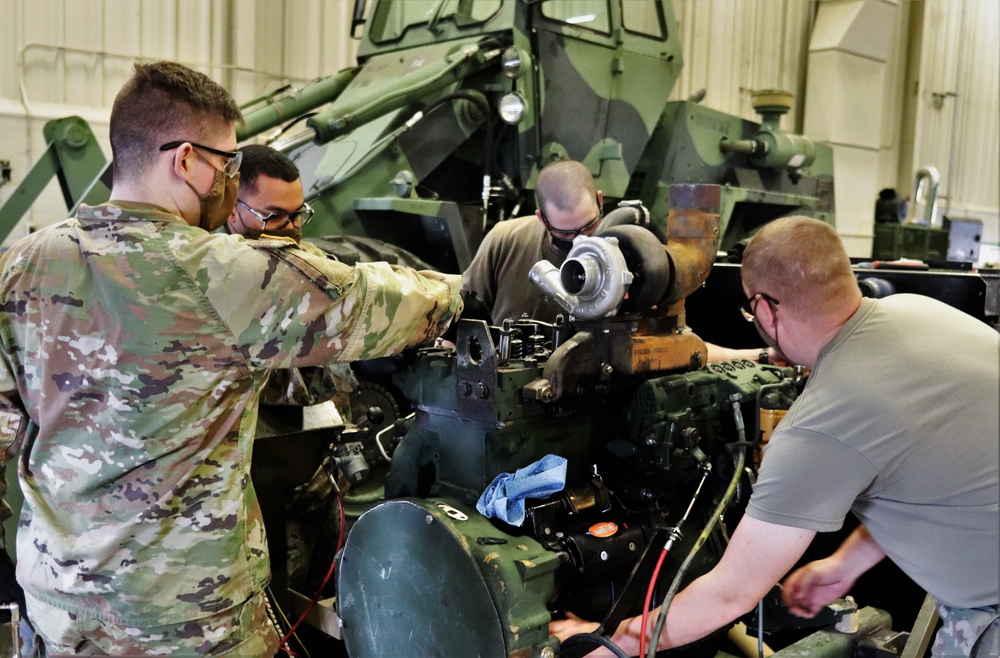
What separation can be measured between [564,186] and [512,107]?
1.92 metres

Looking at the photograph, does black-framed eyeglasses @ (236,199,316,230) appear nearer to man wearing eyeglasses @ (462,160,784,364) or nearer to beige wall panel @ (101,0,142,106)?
man wearing eyeglasses @ (462,160,784,364)

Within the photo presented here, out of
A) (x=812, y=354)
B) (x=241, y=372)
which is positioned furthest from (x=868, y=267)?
(x=241, y=372)

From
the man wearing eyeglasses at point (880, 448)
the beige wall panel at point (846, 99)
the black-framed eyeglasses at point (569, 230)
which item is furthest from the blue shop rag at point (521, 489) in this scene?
the beige wall panel at point (846, 99)

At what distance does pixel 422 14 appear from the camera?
5969 mm

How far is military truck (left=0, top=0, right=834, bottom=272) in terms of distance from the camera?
4957 mm

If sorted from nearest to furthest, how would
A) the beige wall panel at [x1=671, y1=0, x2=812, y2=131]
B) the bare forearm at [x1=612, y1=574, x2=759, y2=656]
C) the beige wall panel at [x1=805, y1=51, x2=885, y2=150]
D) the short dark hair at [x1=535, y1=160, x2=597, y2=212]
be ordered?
the bare forearm at [x1=612, y1=574, x2=759, y2=656], the short dark hair at [x1=535, y1=160, x2=597, y2=212], the beige wall panel at [x1=671, y1=0, x2=812, y2=131], the beige wall panel at [x1=805, y1=51, x2=885, y2=150]

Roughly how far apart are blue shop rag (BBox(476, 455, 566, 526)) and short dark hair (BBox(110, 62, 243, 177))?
3.37 ft

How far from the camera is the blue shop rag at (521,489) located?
2.21m

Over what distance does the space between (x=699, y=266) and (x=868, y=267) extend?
150cm

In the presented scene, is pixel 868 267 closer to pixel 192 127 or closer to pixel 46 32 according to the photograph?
pixel 192 127

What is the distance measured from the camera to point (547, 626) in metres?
2.12

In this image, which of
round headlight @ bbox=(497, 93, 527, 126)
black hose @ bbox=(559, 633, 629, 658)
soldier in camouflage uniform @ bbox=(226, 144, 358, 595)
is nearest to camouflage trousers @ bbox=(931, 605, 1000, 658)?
black hose @ bbox=(559, 633, 629, 658)

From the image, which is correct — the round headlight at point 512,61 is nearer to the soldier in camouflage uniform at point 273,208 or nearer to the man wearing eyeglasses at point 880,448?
the soldier in camouflage uniform at point 273,208

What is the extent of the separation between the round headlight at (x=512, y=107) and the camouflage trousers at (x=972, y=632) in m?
3.73
